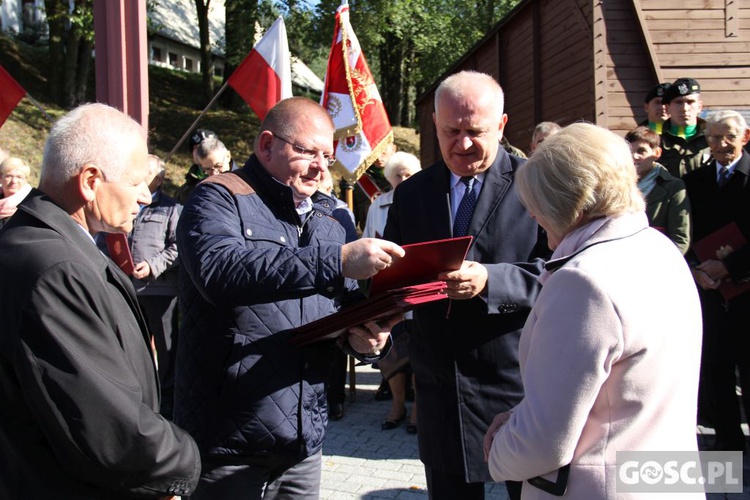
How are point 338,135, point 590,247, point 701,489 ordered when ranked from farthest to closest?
point 338,135, point 701,489, point 590,247

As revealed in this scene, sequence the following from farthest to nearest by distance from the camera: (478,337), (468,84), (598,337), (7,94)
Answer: (7,94), (468,84), (478,337), (598,337)

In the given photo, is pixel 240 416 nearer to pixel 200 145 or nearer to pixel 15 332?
pixel 15 332

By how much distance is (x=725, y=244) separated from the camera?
15.3 feet

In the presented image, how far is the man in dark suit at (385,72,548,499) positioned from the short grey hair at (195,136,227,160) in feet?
11.7

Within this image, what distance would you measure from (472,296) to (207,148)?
425 cm

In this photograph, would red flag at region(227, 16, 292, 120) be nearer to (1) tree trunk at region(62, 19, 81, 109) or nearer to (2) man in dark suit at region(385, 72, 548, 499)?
(2) man in dark suit at region(385, 72, 548, 499)

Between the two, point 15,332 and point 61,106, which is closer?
point 15,332

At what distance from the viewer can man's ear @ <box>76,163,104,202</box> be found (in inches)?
71.8

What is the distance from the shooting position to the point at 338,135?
6664 millimetres

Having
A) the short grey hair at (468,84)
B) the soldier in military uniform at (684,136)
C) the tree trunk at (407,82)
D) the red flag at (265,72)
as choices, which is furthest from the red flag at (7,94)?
the tree trunk at (407,82)

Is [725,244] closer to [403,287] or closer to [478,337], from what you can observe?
[478,337]

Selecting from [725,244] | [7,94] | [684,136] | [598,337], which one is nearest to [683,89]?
[684,136]

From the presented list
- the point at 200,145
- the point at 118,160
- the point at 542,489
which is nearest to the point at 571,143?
the point at 542,489

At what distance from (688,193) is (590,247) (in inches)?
152
